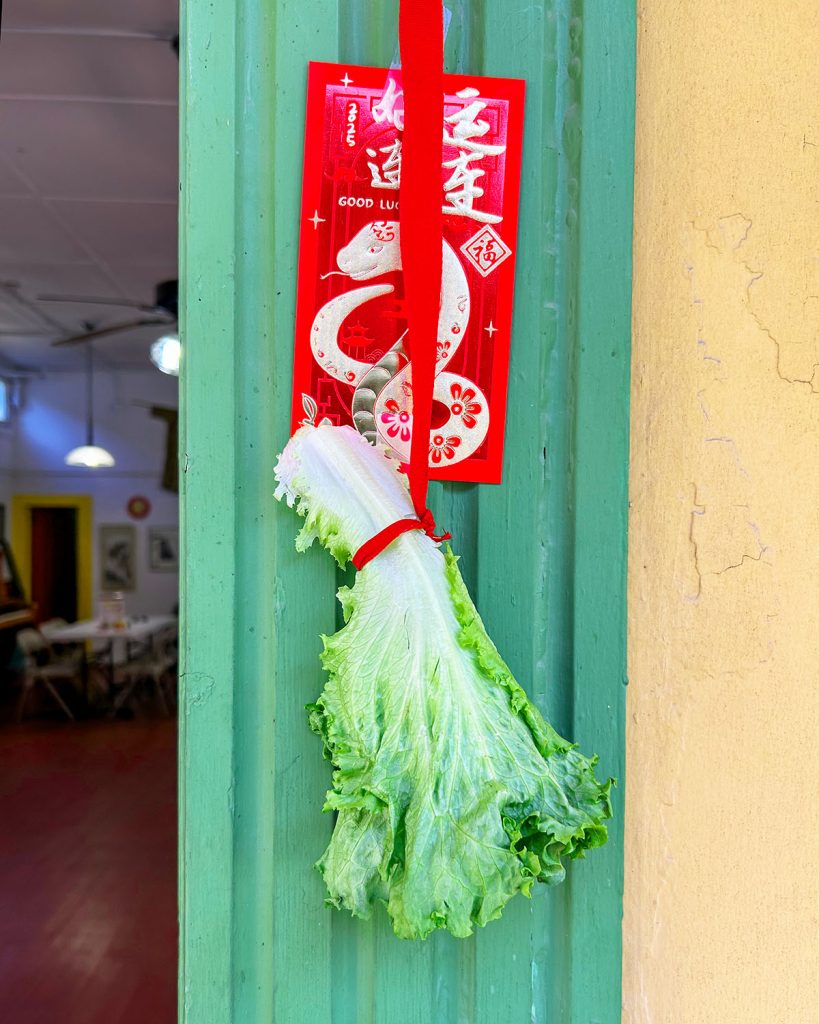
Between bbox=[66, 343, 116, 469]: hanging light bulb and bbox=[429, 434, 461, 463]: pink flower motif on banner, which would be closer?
bbox=[429, 434, 461, 463]: pink flower motif on banner

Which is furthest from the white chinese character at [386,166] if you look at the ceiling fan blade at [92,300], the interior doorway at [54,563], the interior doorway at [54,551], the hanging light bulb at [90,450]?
the interior doorway at [54,563]

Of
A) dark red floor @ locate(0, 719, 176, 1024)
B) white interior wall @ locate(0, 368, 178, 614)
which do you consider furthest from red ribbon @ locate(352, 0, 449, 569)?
white interior wall @ locate(0, 368, 178, 614)

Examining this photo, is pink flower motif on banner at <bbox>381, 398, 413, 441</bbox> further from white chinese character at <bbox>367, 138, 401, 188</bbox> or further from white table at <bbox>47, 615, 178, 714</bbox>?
white table at <bbox>47, 615, 178, 714</bbox>

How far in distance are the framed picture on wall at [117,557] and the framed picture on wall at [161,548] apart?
218 millimetres

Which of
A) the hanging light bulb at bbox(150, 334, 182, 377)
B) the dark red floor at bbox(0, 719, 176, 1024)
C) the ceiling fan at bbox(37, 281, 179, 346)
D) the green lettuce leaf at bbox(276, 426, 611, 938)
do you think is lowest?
the dark red floor at bbox(0, 719, 176, 1024)

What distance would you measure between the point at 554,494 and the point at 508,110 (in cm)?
47

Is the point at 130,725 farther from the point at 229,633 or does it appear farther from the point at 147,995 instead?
the point at 229,633

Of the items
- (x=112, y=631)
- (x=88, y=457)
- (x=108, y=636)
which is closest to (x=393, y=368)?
(x=108, y=636)

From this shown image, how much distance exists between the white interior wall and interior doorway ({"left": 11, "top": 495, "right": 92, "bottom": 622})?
107mm

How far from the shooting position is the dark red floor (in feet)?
8.76

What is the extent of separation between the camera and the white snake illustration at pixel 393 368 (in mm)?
833

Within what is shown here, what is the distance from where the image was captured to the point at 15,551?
8.95m

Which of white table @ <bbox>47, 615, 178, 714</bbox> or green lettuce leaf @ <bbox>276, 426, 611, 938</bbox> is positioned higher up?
green lettuce leaf @ <bbox>276, 426, 611, 938</bbox>

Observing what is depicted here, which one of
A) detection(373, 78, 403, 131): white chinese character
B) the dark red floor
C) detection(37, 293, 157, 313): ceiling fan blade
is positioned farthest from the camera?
detection(37, 293, 157, 313): ceiling fan blade
